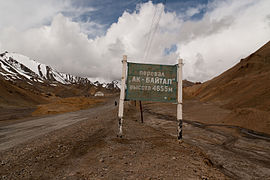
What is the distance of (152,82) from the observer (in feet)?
23.2

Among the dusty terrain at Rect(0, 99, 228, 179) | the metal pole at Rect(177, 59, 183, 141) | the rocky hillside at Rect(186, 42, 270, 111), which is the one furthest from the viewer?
the rocky hillside at Rect(186, 42, 270, 111)

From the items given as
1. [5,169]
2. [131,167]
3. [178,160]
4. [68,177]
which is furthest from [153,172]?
[5,169]

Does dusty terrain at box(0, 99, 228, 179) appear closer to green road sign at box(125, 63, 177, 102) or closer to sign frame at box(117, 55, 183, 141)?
sign frame at box(117, 55, 183, 141)

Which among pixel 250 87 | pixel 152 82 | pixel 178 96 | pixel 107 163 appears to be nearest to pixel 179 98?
pixel 178 96

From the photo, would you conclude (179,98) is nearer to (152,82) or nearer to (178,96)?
(178,96)

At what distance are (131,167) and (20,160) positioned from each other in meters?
3.89

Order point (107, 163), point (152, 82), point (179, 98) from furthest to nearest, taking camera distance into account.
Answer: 1. point (152, 82)
2. point (179, 98)
3. point (107, 163)

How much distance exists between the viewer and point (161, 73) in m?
7.14

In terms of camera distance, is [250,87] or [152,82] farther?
[250,87]

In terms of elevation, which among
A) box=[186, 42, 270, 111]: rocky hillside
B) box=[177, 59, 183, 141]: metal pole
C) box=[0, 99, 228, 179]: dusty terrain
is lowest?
box=[0, 99, 228, 179]: dusty terrain

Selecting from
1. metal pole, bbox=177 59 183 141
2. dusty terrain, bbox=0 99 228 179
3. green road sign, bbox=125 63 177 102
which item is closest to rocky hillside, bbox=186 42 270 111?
metal pole, bbox=177 59 183 141

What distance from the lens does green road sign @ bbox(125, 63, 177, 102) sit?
23.0 ft

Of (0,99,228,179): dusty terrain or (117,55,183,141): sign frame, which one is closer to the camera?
(0,99,228,179): dusty terrain

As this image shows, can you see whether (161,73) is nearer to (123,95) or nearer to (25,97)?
(123,95)
